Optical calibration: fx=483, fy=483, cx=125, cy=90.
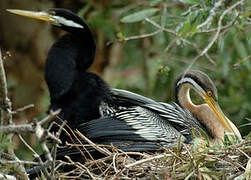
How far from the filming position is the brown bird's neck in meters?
3.73

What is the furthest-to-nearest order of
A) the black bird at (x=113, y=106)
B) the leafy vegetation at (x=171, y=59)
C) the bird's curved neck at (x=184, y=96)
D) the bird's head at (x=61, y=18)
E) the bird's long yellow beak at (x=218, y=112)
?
the leafy vegetation at (x=171, y=59)
the bird's head at (x=61, y=18)
the bird's curved neck at (x=184, y=96)
the bird's long yellow beak at (x=218, y=112)
the black bird at (x=113, y=106)

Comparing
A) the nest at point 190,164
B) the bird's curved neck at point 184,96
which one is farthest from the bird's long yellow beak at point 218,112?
the nest at point 190,164

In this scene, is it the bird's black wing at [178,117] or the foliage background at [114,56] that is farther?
the foliage background at [114,56]

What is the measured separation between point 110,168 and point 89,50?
1.50m

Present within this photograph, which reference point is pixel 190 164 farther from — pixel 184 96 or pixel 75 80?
pixel 75 80

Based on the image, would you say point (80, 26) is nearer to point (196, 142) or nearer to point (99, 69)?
point (196, 142)

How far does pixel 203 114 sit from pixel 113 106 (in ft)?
2.36

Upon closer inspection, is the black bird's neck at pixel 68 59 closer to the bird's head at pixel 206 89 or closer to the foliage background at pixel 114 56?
the bird's head at pixel 206 89

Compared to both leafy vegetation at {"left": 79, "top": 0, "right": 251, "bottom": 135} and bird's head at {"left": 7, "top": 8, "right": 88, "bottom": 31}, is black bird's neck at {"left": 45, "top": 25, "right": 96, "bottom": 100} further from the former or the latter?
leafy vegetation at {"left": 79, "top": 0, "right": 251, "bottom": 135}

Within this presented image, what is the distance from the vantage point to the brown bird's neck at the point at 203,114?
373cm

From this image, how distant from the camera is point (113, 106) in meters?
3.89

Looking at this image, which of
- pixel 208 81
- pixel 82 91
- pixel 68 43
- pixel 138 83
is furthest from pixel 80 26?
pixel 138 83

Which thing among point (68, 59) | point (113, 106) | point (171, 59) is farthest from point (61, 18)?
point (171, 59)

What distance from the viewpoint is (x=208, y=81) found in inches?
151
